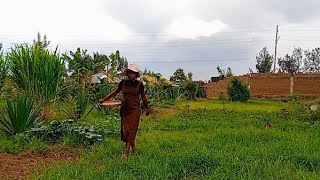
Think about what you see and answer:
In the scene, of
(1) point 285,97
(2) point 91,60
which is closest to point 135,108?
(2) point 91,60

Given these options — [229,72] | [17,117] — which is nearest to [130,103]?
[17,117]

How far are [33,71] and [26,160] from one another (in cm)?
354

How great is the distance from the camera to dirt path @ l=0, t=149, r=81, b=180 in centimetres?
578

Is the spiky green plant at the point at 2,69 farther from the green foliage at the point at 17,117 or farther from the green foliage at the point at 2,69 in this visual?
the green foliage at the point at 17,117

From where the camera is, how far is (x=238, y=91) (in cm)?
2417

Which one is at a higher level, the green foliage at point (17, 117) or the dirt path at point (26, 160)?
the green foliage at point (17, 117)

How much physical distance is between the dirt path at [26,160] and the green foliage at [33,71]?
8.79ft

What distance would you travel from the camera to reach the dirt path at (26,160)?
578 cm

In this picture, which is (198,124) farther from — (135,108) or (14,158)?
(14,158)

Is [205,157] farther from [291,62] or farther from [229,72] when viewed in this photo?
[291,62]

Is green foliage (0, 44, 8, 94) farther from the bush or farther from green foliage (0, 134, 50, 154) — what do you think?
the bush

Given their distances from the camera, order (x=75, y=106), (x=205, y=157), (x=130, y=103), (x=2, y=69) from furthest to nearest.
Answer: (x=75, y=106), (x=2, y=69), (x=130, y=103), (x=205, y=157)

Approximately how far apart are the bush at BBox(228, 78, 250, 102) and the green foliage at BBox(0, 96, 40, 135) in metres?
16.9

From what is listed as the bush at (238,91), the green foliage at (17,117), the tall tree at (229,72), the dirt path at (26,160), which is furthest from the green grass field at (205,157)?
the tall tree at (229,72)
